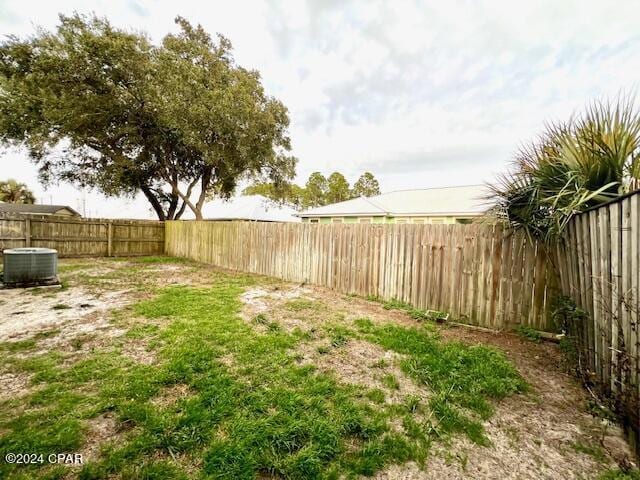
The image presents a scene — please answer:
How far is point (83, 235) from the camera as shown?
34.9 ft

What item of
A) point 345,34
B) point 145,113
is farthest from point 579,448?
point 145,113

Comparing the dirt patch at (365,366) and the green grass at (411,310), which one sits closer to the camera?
the dirt patch at (365,366)

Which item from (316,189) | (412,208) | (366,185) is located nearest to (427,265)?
(412,208)

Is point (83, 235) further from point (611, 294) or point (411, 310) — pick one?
point (611, 294)

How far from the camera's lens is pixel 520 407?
227cm

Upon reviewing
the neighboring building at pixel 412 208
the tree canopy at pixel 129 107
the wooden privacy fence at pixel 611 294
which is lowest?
the wooden privacy fence at pixel 611 294

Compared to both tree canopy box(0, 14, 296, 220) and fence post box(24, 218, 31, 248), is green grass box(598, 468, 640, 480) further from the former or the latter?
fence post box(24, 218, 31, 248)

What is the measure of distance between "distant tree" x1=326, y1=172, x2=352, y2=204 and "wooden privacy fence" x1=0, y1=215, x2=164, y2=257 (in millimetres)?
24282

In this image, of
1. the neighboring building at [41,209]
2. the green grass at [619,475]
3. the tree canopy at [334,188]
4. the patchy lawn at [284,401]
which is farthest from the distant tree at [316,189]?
the green grass at [619,475]

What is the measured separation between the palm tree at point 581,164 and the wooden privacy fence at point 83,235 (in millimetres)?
13905

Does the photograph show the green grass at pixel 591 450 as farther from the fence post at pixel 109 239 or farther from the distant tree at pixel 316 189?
the distant tree at pixel 316 189

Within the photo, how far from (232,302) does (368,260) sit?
2.90m

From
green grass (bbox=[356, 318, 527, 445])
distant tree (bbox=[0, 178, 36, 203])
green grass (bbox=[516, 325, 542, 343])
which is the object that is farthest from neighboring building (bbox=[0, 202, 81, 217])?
green grass (bbox=[516, 325, 542, 343])

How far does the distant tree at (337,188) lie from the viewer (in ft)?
112
